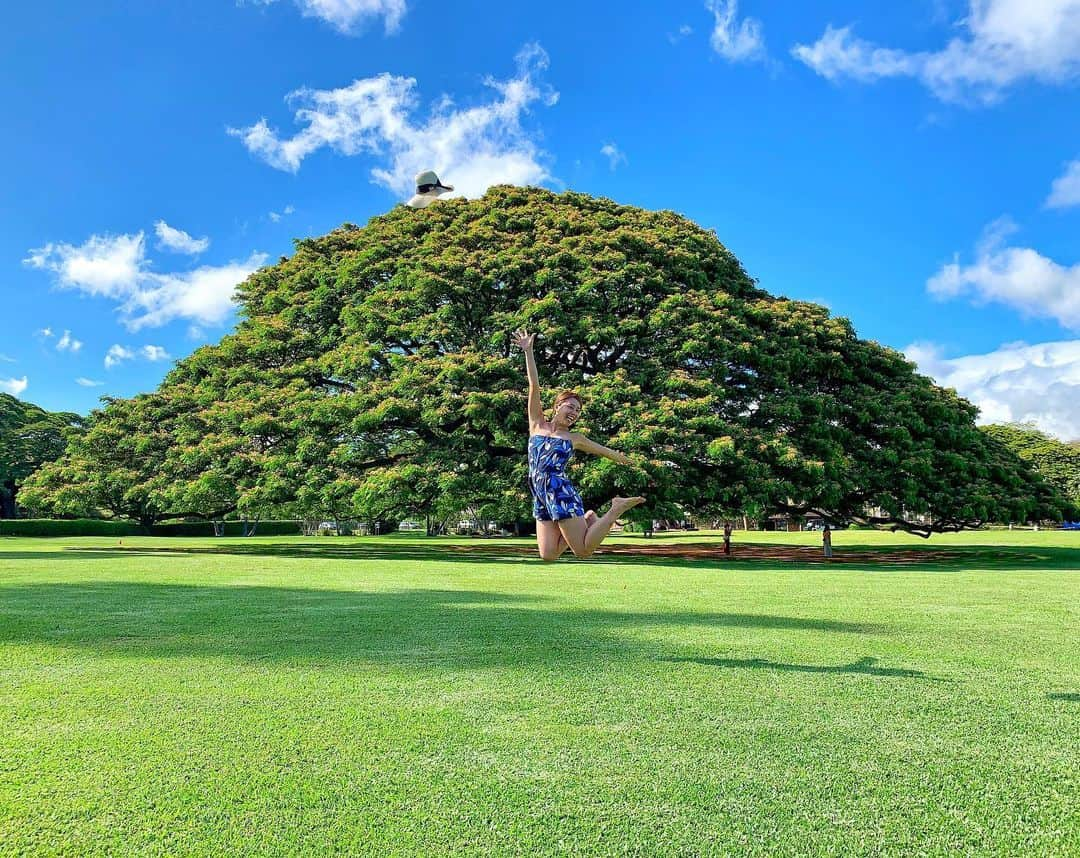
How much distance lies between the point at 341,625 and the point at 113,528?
152ft

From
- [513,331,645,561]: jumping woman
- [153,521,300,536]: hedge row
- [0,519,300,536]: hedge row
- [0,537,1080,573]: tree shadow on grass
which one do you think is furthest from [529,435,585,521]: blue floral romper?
[153,521,300,536]: hedge row

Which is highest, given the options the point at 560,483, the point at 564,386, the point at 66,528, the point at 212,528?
the point at 564,386

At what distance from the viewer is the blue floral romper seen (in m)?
6.75

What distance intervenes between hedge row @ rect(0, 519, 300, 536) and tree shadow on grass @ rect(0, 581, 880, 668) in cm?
3741

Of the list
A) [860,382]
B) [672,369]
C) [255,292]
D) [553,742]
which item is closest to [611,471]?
[672,369]

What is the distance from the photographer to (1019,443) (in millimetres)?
75250

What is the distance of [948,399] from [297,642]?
24.7 meters

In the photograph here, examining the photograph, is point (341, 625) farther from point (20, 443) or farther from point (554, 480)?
point (20, 443)

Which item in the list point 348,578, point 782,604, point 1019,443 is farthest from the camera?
point 1019,443

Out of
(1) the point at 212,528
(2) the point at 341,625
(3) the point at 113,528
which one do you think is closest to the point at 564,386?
(2) the point at 341,625

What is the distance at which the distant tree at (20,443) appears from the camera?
52.9 m

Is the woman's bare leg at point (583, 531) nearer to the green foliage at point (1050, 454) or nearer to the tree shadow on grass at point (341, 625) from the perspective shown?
the tree shadow on grass at point (341, 625)

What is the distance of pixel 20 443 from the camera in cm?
5403

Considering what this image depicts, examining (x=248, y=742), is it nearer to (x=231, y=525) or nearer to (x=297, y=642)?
(x=297, y=642)
